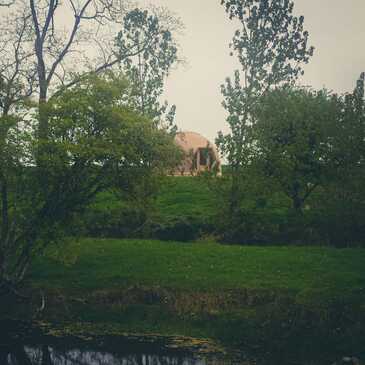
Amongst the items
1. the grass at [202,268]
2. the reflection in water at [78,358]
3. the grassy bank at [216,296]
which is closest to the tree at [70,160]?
the grassy bank at [216,296]

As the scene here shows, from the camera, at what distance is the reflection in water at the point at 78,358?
2059 centimetres

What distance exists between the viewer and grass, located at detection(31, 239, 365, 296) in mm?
27281

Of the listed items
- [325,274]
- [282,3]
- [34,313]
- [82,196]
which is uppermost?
[282,3]

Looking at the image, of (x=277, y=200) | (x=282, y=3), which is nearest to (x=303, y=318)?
(x=277, y=200)

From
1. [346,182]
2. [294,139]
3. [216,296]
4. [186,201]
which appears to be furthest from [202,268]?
[186,201]

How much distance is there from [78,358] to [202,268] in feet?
33.3

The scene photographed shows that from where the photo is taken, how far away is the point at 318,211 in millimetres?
41156

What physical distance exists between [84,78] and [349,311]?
15.2 meters

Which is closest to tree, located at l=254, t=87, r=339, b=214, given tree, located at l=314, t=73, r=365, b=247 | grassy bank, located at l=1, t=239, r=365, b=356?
tree, located at l=314, t=73, r=365, b=247

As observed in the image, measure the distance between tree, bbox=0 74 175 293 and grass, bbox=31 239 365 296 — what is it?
93.0 inches

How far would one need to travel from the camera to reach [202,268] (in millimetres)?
29891

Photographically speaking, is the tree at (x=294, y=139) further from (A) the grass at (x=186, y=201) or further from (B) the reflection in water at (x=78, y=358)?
(B) the reflection in water at (x=78, y=358)

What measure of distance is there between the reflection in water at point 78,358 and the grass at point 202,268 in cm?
582

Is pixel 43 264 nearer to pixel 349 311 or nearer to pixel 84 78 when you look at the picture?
pixel 84 78
